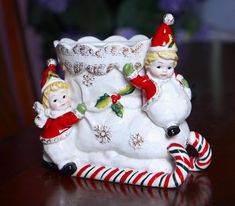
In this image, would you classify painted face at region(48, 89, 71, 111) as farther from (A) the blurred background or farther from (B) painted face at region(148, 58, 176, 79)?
(A) the blurred background

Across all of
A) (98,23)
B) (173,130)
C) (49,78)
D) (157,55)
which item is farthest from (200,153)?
(98,23)

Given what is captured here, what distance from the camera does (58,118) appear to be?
2.89ft

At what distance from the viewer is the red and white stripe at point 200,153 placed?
86 centimetres

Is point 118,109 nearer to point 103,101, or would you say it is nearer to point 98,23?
point 103,101

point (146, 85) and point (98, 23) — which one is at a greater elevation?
point (146, 85)

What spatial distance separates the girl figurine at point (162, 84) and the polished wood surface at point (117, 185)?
0.32 feet

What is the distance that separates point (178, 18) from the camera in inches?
98.0

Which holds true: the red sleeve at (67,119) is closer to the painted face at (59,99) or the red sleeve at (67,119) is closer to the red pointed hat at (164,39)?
the painted face at (59,99)

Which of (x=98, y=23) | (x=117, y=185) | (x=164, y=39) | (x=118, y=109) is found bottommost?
Result: (x=98, y=23)

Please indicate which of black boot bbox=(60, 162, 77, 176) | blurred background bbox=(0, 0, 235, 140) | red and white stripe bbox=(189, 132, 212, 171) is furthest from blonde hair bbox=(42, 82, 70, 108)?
blurred background bbox=(0, 0, 235, 140)

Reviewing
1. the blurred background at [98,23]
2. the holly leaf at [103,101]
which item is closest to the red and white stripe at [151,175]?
the holly leaf at [103,101]

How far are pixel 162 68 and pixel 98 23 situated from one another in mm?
1499

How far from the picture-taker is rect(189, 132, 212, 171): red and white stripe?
0.86 m

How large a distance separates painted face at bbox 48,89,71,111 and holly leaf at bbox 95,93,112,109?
5cm
